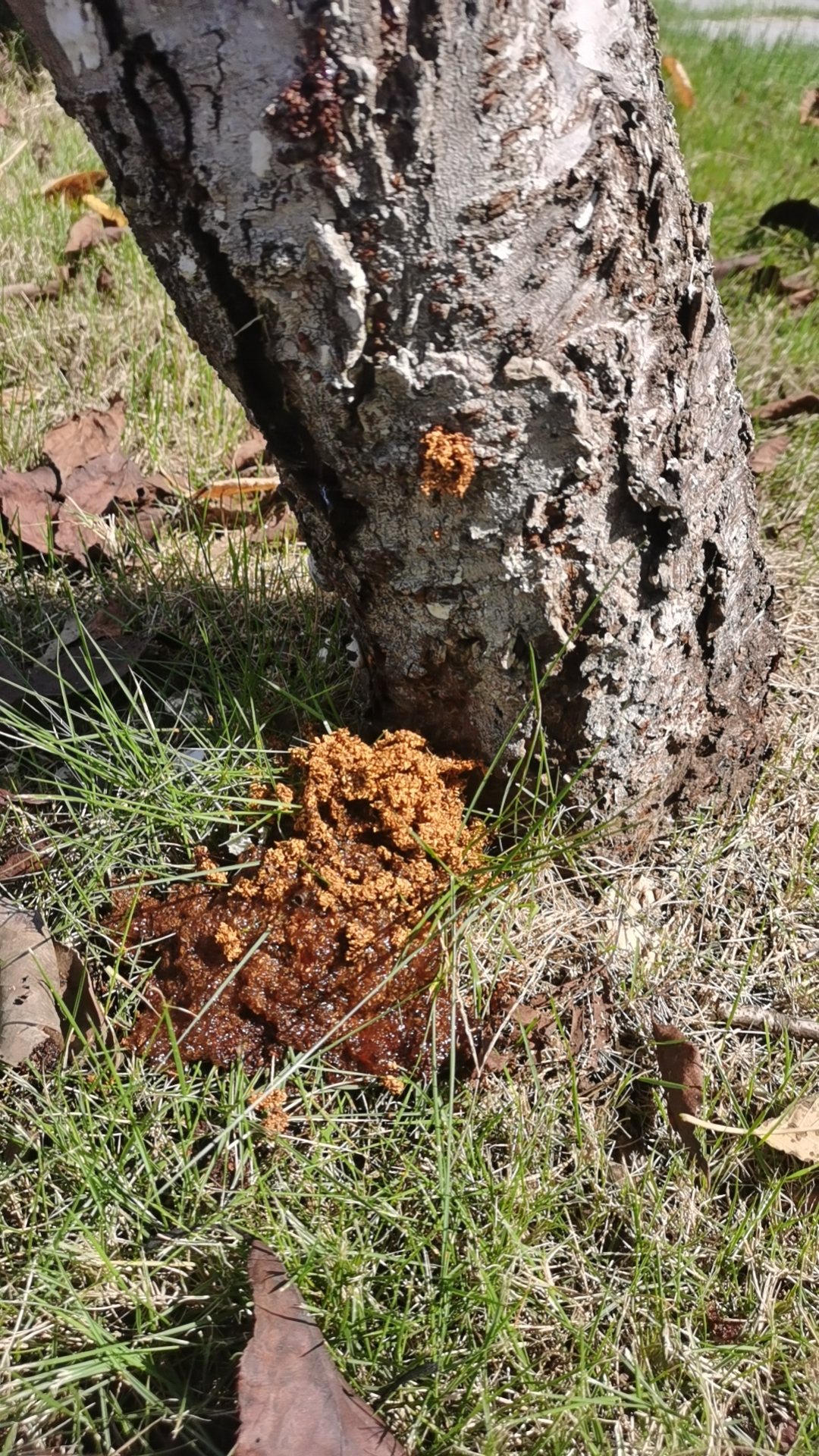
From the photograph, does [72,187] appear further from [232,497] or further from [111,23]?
[111,23]

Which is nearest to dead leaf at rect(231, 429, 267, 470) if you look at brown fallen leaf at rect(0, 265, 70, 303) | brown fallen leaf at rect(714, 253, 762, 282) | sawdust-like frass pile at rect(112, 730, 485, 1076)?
brown fallen leaf at rect(0, 265, 70, 303)

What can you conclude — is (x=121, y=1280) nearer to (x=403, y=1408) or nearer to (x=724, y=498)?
(x=403, y=1408)

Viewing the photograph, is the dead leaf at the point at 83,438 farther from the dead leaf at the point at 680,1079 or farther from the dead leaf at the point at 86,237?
the dead leaf at the point at 680,1079

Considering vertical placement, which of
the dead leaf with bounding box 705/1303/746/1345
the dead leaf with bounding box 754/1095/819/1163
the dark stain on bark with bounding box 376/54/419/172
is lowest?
the dead leaf with bounding box 705/1303/746/1345

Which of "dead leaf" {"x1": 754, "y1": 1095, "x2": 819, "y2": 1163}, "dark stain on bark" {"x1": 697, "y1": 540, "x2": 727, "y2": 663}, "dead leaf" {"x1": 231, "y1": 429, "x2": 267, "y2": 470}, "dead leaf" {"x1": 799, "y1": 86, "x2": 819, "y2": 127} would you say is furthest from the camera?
"dead leaf" {"x1": 799, "y1": 86, "x2": 819, "y2": 127}

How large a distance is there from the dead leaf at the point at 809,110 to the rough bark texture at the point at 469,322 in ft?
14.5

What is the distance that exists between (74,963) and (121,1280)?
51 cm

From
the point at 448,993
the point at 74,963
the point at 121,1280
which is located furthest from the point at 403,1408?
the point at 74,963

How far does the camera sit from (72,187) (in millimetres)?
4090

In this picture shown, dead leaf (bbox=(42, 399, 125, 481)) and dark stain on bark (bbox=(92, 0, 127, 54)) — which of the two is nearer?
dark stain on bark (bbox=(92, 0, 127, 54))

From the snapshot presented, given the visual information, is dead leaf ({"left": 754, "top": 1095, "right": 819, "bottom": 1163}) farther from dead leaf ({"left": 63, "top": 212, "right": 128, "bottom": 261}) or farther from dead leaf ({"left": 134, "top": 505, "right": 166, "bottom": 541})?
dead leaf ({"left": 63, "top": 212, "right": 128, "bottom": 261})

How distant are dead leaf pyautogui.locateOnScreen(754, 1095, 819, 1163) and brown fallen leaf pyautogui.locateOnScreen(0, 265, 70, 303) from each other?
335 cm

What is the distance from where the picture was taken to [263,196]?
1.36 meters

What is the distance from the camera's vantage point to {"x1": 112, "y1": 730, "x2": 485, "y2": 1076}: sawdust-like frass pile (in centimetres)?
168
